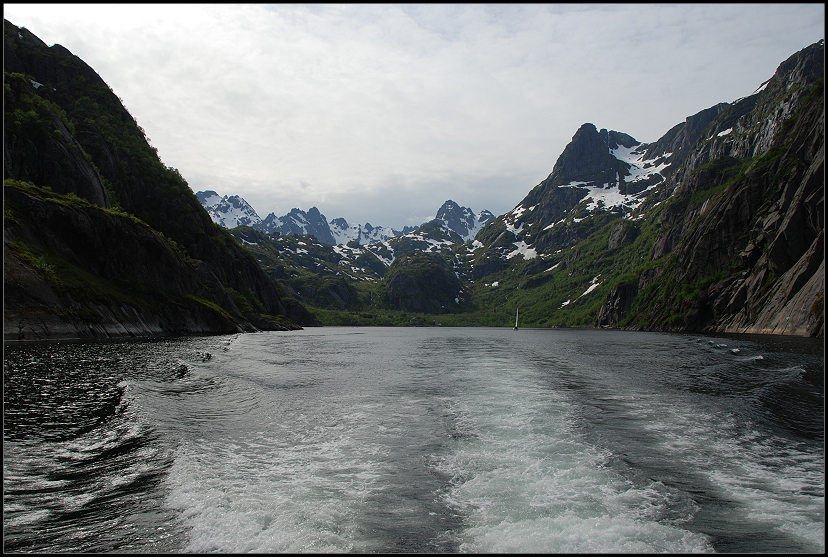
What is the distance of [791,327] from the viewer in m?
78.2

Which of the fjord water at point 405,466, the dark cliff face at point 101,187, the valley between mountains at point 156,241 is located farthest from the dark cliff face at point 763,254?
the dark cliff face at point 101,187

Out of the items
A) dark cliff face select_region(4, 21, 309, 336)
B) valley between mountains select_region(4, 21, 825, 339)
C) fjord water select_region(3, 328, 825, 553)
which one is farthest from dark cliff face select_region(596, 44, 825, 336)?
dark cliff face select_region(4, 21, 309, 336)

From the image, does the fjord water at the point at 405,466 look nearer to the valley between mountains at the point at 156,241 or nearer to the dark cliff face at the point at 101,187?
the valley between mountains at the point at 156,241

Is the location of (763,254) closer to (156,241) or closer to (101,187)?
(156,241)

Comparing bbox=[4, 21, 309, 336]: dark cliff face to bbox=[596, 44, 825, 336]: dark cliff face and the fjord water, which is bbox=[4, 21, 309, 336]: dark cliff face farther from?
bbox=[596, 44, 825, 336]: dark cliff face

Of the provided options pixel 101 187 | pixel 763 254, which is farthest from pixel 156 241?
pixel 763 254

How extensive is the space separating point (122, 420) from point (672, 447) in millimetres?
23196

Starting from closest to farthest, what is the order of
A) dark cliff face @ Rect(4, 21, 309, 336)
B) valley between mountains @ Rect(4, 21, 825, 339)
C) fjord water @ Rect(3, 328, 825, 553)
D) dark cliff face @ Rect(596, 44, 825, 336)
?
fjord water @ Rect(3, 328, 825, 553), valley between mountains @ Rect(4, 21, 825, 339), dark cliff face @ Rect(4, 21, 309, 336), dark cliff face @ Rect(596, 44, 825, 336)

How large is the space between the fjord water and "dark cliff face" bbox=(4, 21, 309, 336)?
138ft

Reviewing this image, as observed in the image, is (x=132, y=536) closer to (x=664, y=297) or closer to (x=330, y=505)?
(x=330, y=505)

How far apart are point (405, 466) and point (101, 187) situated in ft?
360

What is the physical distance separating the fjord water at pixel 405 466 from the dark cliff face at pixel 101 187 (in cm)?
4214

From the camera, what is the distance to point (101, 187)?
95688mm

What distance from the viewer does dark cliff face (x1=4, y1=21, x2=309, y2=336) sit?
2768 inches
